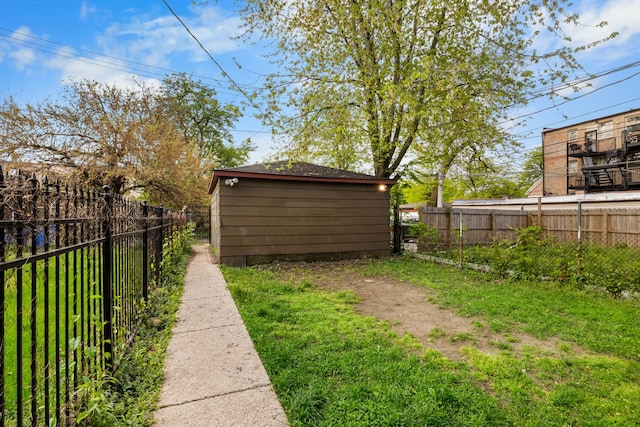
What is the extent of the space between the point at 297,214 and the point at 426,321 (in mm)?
5195

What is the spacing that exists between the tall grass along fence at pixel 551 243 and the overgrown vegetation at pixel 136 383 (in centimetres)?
662

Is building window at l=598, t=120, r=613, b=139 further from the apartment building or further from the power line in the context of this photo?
the power line

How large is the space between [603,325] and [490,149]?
9672 mm

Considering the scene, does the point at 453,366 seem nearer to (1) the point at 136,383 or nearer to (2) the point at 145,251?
(1) the point at 136,383

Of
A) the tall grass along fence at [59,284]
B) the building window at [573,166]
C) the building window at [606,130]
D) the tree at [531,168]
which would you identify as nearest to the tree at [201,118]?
the tall grass along fence at [59,284]

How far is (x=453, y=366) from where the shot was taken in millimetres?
2766

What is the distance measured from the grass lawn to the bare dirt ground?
0.10 meters

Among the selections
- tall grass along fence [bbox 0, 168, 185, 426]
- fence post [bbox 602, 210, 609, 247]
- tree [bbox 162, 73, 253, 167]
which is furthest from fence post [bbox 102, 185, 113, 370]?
tree [bbox 162, 73, 253, 167]

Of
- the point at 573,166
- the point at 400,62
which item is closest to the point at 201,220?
the point at 400,62

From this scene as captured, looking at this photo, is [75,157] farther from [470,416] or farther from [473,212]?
[473,212]

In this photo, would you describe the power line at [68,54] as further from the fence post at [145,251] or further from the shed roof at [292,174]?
the fence post at [145,251]

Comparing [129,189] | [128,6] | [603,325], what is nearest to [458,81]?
[603,325]

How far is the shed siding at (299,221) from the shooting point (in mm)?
7914

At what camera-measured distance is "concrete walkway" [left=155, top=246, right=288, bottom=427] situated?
2.00m
